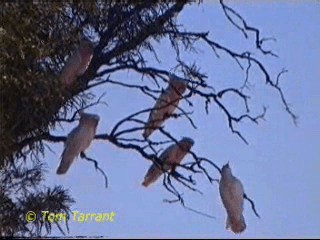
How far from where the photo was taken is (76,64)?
1.23m

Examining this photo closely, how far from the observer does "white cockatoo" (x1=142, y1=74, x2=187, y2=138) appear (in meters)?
1.29

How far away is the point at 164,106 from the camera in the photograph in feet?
4.21

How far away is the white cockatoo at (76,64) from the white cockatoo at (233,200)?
0.94 ft

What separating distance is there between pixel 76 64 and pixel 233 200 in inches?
12.8

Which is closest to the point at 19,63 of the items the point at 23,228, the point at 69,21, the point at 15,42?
the point at 15,42

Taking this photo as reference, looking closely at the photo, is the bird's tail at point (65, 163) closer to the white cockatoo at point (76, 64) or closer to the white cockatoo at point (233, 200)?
the white cockatoo at point (76, 64)

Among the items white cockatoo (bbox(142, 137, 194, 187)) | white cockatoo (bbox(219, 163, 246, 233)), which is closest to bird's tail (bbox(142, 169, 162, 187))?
white cockatoo (bbox(142, 137, 194, 187))

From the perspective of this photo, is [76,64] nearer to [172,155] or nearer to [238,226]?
[172,155]

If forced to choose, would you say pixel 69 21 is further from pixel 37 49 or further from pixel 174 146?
pixel 174 146

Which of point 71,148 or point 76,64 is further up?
point 76,64

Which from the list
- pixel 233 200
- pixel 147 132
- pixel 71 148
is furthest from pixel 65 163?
pixel 233 200

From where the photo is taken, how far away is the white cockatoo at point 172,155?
50.3 inches

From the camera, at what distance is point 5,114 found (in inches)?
47.8

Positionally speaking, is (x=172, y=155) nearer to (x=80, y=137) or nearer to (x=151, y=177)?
(x=151, y=177)
